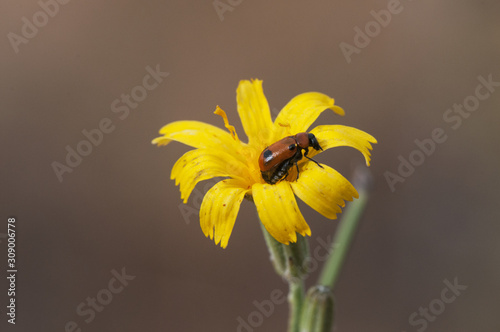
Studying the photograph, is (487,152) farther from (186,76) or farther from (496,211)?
(186,76)

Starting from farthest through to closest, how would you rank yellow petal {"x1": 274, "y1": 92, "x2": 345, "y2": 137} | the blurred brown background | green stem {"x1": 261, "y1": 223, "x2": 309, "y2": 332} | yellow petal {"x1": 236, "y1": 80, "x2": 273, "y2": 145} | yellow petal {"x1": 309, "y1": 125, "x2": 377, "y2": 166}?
the blurred brown background
yellow petal {"x1": 236, "y1": 80, "x2": 273, "y2": 145}
yellow petal {"x1": 274, "y1": 92, "x2": 345, "y2": 137}
green stem {"x1": 261, "y1": 223, "x2": 309, "y2": 332}
yellow petal {"x1": 309, "y1": 125, "x2": 377, "y2": 166}

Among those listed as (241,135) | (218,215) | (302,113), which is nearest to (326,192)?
(218,215)

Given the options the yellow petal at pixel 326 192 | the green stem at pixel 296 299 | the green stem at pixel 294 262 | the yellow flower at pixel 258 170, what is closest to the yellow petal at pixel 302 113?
the yellow flower at pixel 258 170

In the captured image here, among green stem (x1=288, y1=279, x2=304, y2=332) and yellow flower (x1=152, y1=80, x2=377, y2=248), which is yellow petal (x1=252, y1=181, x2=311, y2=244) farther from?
green stem (x1=288, y1=279, x2=304, y2=332)

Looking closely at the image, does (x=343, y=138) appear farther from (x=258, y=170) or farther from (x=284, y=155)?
(x=258, y=170)

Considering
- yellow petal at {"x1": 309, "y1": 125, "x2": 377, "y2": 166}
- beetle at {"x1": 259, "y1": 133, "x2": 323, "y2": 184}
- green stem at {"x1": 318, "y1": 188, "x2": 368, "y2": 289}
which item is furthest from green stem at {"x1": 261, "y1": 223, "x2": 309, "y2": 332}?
yellow petal at {"x1": 309, "y1": 125, "x2": 377, "y2": 166}

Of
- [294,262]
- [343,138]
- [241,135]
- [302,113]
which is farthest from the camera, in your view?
[241,135]
